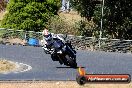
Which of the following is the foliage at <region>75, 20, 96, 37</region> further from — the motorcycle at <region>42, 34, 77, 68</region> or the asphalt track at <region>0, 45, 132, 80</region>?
the motorcycle at <region>42, 34, 77, 68</region>

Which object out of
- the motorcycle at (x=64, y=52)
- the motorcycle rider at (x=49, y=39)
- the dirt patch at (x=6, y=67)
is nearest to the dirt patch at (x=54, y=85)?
the dirt patch at (x=6, y=67)

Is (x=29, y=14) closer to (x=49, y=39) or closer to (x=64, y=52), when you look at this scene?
(x=49, y=39)

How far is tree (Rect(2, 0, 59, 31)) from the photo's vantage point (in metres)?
42.0

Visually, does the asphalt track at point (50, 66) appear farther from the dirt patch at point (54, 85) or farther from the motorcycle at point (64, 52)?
the dirt patch at point (54, 85)

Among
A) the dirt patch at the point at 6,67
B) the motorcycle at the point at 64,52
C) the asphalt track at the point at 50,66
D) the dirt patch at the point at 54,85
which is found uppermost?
the motorcycle at the point at 64,52

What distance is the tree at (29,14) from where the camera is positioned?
138 feet

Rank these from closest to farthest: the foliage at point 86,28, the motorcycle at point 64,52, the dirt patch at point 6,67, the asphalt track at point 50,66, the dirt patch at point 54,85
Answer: the dirt patch at point 54,85 < the asphalt track at point 50,66 < the dirt patch at point 6,67 < the motorcycle at point 64,52 < the foliage at point 86,28

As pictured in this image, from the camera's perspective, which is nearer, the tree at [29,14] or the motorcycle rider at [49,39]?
the motorcycle rider at [49,39]

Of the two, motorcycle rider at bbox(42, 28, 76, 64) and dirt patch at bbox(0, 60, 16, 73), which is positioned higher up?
motorcycle rider at bbox(42, 28, 76, 64)

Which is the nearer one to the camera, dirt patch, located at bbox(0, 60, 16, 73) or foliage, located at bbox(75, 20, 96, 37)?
dirt patch, located at bbox(0, 60, 16, 73)

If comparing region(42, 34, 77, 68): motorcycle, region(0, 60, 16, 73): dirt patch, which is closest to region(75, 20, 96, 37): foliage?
region(42, 34, 77, 68): motorcycle

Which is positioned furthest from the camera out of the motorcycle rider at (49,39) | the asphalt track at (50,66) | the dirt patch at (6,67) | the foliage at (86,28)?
the foliage at (86,28)

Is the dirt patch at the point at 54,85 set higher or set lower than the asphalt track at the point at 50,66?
higher

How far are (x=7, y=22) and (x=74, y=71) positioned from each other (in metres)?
23.5
